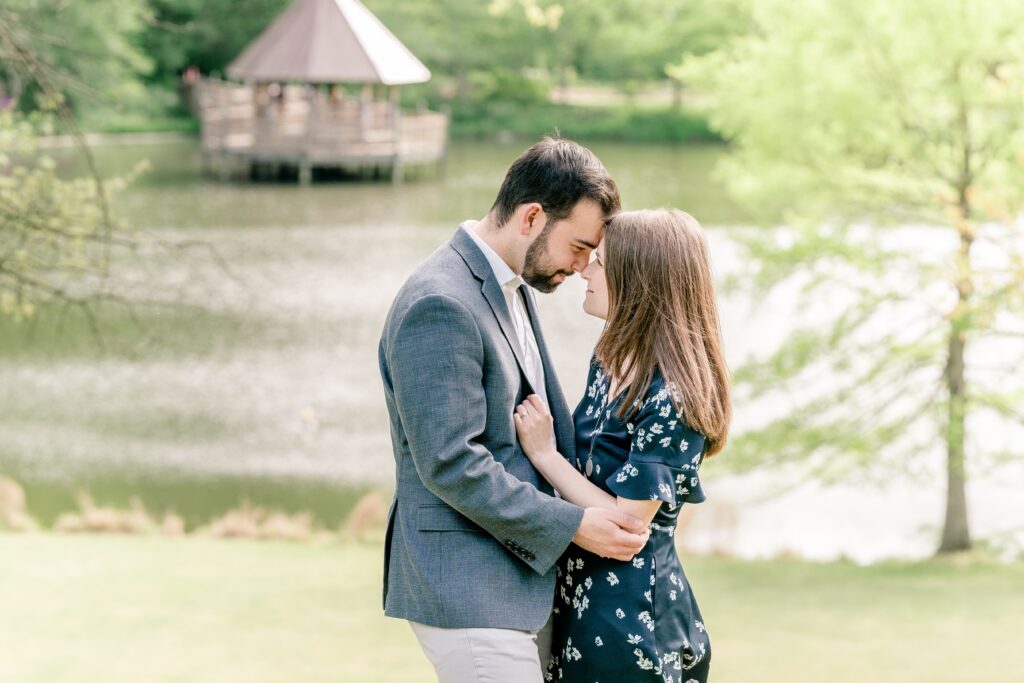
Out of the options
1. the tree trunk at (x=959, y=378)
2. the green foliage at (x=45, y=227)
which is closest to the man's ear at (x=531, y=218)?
the green foliage at (x=45, y=227)

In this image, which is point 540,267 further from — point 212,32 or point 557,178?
point 212,32

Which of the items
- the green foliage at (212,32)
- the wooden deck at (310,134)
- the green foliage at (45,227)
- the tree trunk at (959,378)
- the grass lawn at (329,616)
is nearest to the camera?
the green foliage at (45,227)

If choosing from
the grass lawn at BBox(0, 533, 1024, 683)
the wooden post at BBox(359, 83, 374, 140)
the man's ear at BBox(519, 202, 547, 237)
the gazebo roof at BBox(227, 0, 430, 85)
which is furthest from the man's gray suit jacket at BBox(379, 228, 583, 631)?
the wooden post at BBox(359, 83, 374, 140)

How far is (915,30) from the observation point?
376 inches

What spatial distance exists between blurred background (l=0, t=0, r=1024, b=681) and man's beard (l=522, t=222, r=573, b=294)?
2.72 meters

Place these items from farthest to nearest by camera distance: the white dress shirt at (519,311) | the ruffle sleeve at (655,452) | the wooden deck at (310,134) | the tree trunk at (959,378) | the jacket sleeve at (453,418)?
the wooden deck at (310,134) < the tree trunk at (959,378) < the white dress shirt at (519,311) < the ruffle sleeve at (655,452) < the jacket sleeve at (453,418)

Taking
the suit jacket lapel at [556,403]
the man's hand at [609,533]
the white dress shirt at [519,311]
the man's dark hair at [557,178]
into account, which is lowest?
the man's hand at [609,533]

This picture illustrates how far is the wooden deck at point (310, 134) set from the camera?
28.4 metres

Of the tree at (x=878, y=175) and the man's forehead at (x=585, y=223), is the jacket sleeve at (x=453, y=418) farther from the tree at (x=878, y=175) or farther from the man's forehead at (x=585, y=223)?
the tree at (x=878, y=175)

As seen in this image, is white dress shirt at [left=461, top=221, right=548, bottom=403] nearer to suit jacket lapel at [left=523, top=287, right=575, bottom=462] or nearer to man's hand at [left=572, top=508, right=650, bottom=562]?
suit jacket lapel at [left=523, top=287, right=575, bottom=462]

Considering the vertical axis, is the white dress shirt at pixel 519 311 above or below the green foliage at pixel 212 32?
above

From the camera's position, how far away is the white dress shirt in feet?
8.25

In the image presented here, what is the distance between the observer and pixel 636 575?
2496 mm

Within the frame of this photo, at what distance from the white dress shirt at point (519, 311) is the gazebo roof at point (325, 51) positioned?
2615cm
